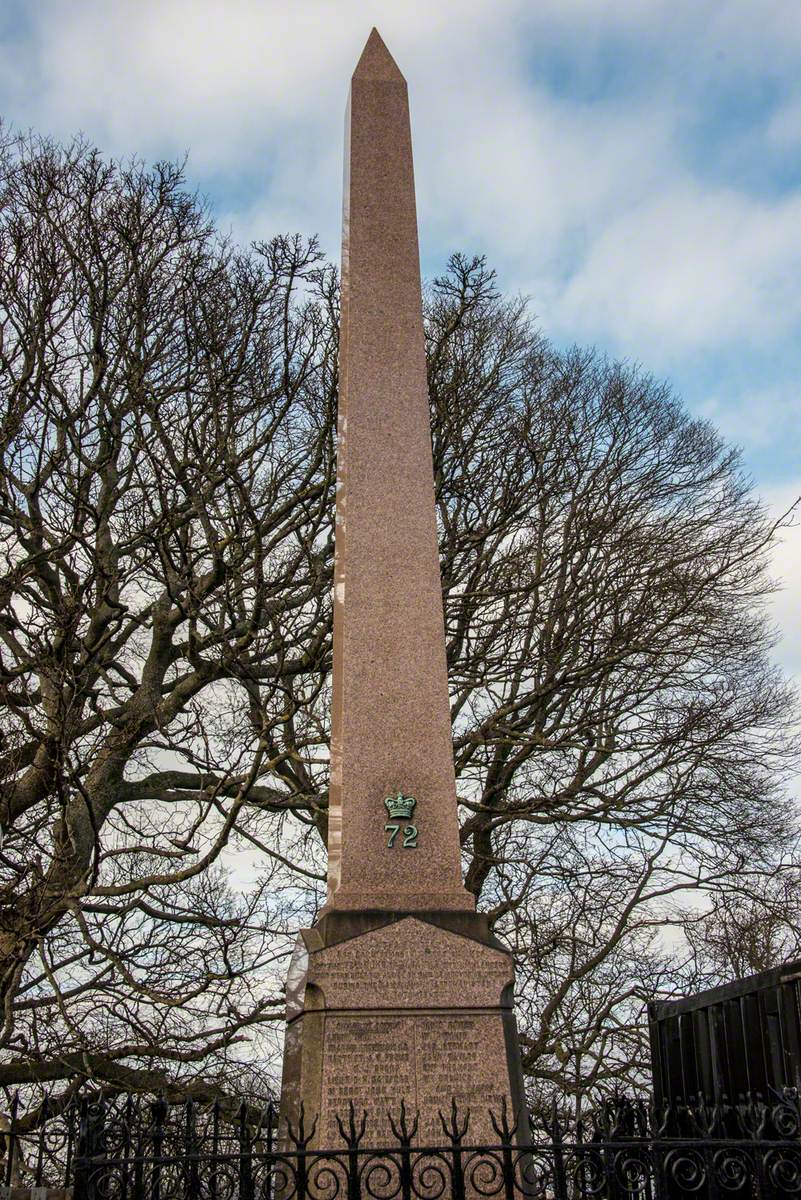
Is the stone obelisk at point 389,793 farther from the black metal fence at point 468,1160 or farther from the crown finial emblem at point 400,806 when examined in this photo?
the black metal fence at point 468,1160

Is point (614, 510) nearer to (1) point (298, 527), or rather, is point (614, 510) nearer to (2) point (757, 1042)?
(1) point (298, 527)

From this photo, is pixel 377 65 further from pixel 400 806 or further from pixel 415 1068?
pixel 415 1068

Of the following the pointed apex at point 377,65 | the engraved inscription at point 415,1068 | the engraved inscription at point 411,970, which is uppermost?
the pointed apex at point 377,65

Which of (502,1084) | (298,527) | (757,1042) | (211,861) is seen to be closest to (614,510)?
(298,527)

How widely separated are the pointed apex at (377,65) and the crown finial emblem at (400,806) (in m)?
5.26

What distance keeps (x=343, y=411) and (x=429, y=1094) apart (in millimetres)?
3969

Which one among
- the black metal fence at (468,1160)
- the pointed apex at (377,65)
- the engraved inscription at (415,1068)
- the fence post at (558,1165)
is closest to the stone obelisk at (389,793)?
the engraved inscription at (415,1068)

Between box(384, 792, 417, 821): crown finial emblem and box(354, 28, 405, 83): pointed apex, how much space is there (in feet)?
17.3

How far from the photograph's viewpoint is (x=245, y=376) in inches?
479

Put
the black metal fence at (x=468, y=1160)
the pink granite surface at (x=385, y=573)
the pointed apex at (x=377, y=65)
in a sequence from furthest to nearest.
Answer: the pointed apex at (x=377, y=65) → the pink granite surface at (x=385, y=573) → the black metal fence at (x=468, y=1160)

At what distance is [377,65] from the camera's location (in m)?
8.54

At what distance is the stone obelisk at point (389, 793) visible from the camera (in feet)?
18.3

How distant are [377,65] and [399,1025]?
659 cm

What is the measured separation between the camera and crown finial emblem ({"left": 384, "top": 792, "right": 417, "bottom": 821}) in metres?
6.25
